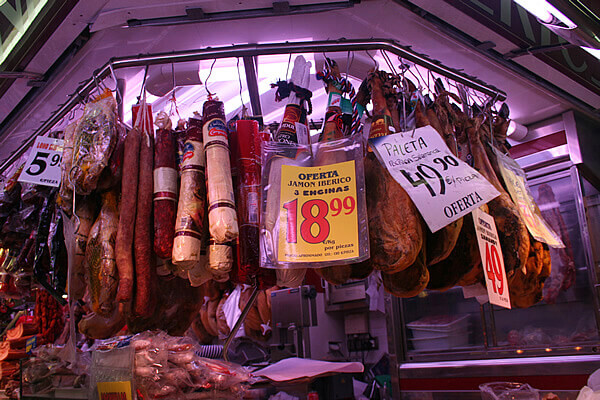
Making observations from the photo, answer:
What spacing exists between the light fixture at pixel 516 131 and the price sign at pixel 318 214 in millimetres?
2764

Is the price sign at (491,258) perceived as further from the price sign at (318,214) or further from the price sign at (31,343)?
the price sign at (31,343)

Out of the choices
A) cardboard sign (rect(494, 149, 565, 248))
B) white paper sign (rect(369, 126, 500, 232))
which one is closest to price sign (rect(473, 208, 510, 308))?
white paper sign (rect(369, 126, 500, 232))

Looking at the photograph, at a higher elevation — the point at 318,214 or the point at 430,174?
the point at 430,174

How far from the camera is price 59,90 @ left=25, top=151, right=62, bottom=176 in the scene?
2277mm

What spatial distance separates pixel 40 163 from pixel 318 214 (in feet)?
4.95

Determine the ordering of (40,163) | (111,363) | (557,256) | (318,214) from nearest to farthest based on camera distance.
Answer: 1. (318,214)
2. (111,363)
3. (40,163)
4. (557,256)

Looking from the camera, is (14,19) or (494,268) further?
(14,19)

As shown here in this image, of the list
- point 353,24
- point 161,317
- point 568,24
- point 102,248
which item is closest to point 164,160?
point 102,248

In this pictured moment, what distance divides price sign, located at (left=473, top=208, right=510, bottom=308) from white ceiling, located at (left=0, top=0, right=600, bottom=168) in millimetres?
1106

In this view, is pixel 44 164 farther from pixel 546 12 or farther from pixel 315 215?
pixel 546 12

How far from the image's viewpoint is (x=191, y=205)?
177 centimetres

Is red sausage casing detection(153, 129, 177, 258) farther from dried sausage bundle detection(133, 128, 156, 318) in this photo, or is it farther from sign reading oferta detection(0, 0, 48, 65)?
sign reading oferta detection(0, 0, 48, 65)

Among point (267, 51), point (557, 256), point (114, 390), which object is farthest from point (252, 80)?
point (557, 256)

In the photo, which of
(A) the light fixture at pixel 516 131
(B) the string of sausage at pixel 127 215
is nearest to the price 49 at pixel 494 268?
(B) the string of sausage at pixel 127 215
